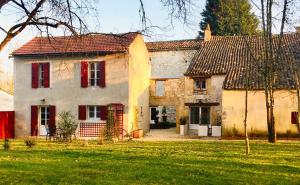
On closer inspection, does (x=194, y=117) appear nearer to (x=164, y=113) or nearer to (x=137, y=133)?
(x=137, y=133)

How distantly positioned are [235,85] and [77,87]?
1062 cm

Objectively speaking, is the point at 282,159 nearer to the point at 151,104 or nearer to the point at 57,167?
the point at 57,167

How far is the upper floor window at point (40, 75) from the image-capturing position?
29.3 m

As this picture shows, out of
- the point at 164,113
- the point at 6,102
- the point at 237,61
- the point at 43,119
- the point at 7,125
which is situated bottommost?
the point at 7,125

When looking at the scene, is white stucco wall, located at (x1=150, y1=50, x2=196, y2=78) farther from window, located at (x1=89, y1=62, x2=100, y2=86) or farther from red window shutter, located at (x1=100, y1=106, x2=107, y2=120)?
red window shutter, located at (x1=100, y1=106, x2=107, y2=120)

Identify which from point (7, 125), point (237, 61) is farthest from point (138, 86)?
point (7, 125)

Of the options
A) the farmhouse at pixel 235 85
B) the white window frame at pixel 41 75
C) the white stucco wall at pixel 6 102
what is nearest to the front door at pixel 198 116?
the farmhouse at pixel 235 85

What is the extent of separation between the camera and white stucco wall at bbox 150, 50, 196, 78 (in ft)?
146

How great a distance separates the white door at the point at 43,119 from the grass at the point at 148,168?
1334 cm

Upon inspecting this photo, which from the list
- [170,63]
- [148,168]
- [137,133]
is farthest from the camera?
[170,63]

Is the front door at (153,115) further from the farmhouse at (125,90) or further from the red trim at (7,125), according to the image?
the red trim at (7,125)

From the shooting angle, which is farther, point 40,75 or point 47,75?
point 40,75

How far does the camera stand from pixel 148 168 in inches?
472

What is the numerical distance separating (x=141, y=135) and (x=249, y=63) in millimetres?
9418
